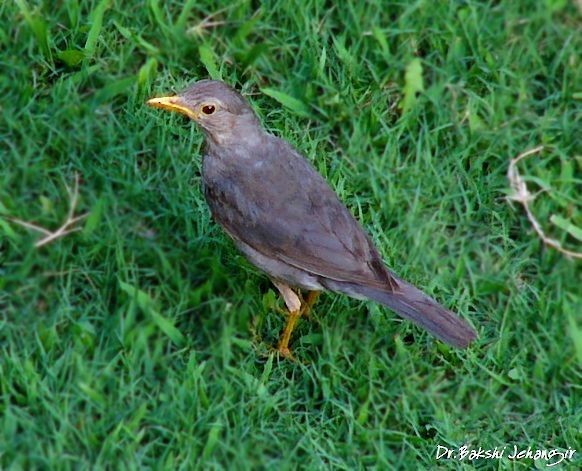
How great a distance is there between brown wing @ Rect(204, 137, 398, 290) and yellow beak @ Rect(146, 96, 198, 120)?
1.10 feet

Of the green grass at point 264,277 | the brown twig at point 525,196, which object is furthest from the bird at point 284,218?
the brown twig at point 525,196

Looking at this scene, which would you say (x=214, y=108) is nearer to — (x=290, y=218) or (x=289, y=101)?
(x=290, y=218)

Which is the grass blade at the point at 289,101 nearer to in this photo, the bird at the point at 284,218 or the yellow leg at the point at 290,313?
the bird at the point at 284,218

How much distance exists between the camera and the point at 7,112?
6363mm

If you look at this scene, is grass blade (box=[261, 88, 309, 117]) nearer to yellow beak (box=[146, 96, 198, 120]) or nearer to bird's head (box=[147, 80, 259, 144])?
bird's head (box=[147, 80, 259, 144])

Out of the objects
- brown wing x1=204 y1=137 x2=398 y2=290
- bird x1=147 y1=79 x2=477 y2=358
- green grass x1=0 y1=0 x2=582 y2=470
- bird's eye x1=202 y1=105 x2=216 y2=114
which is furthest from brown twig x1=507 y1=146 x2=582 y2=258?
bird's eye x1=202 y1=105 x2=216 y2=114

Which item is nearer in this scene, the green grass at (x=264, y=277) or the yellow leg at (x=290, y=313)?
the green grass at (x=264, y=277)

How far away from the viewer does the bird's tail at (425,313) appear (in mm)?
6055

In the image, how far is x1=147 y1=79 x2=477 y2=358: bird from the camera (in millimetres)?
6047

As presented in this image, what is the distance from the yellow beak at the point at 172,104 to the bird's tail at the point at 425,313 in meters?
1.24

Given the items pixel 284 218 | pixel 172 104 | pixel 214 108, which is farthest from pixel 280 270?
pixel 172 104

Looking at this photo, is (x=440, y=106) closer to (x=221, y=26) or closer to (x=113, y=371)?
(x=221, y=26)

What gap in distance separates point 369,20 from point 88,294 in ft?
8.45

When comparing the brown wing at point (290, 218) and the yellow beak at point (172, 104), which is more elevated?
the yellow beak at point (172, 104)
